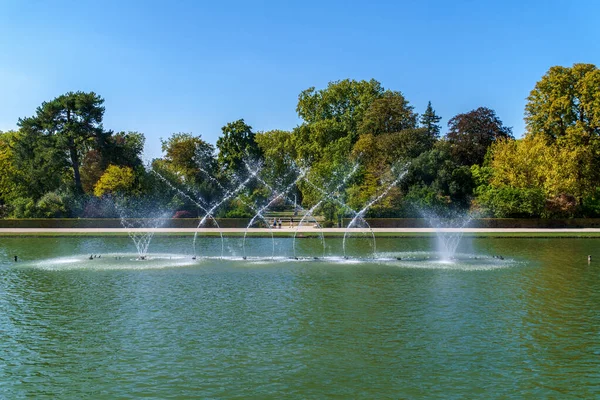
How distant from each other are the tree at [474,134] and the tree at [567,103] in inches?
411

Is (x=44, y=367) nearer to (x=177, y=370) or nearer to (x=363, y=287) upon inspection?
(x=177, y=370)

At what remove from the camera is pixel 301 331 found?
15445 mm

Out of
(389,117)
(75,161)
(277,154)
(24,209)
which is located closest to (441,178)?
(389,117)

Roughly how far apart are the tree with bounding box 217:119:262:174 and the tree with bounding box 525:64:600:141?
120 feet

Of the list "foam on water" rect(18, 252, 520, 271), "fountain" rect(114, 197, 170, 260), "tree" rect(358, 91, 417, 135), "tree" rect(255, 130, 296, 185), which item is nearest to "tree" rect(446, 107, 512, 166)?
"tree" rect(358, 91, 417, 135)

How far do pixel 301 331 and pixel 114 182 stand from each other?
4877 centimetres

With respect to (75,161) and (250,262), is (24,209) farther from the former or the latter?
(250,262)

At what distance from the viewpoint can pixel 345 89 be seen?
312 ft

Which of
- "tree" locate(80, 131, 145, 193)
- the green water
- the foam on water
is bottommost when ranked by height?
the green water

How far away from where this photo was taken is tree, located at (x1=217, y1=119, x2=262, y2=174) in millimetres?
80375

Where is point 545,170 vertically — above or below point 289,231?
above

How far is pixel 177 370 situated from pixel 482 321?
857cm

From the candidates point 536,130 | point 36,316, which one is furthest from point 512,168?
point 36,316

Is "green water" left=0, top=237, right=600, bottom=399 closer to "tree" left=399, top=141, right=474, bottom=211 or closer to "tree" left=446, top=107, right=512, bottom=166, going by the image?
"tree" left=399, top=141, right=474, bottom=211
